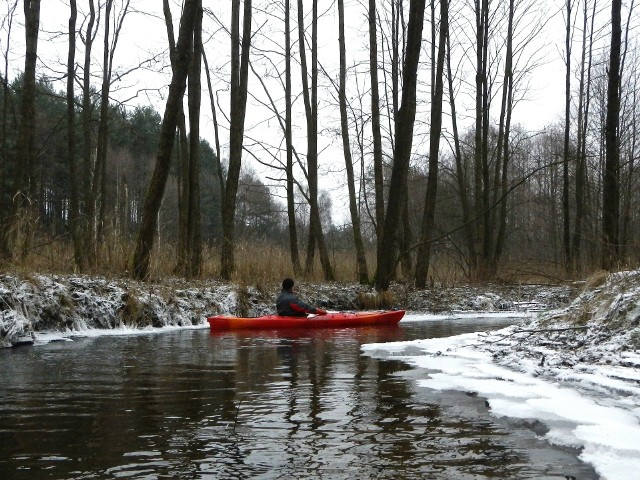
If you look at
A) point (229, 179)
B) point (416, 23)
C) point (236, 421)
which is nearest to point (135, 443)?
point (236, 421)

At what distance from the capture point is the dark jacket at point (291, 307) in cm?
1101

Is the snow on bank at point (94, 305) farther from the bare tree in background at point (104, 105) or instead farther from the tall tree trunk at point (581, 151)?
the tall tree trunk at point (581, 151)

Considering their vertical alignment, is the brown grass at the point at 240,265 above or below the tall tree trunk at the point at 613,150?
below

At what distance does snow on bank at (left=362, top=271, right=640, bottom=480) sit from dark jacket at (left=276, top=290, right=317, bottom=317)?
3720 millimetres

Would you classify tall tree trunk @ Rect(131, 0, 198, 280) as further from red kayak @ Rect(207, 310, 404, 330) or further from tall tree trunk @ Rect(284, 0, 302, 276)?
tall tree trunk @ Rect(284, 0, 302, 276)

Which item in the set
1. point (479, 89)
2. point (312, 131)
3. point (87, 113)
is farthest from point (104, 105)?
point (479, 89)

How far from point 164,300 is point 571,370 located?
26.1 feet

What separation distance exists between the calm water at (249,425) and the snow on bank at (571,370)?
0.48 feet

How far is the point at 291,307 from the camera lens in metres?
11.0

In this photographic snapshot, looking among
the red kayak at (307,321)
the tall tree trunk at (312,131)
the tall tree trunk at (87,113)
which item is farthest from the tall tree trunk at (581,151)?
the tall tree trunk at (87,113)

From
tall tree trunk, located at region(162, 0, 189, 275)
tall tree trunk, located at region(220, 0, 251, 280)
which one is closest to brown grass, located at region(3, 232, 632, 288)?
tall tree trunk, located at region(162, 0, 189, 275)

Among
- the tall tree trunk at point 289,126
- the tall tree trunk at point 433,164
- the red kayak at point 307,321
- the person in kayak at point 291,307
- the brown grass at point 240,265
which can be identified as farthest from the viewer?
the tall tree trunk at point 289,126

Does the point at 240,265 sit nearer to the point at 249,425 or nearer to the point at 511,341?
the point at 511,341

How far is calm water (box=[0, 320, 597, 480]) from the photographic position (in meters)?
2.65
